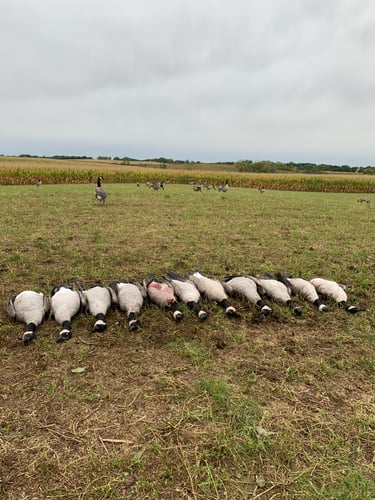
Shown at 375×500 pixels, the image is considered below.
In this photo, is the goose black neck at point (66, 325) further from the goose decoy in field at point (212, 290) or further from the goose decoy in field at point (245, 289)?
the goose decoy in field at point (245, 289)

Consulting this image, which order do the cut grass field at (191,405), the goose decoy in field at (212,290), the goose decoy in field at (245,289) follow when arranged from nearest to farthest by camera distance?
the cut grass field at (191,405)
the goose decoy in field at (212,290)
the goose decoy in field at (245,289)

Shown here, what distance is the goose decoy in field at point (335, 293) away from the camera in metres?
5.28

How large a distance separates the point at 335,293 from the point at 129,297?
347 centimetres

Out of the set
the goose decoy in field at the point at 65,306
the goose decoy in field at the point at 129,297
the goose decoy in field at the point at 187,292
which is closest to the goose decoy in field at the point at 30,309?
the goose decoy in field at the point at 65,306

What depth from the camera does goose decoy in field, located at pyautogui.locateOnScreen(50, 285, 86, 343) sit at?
13.6 feet

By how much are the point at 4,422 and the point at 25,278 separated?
3.72 meters

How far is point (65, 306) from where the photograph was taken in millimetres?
4461

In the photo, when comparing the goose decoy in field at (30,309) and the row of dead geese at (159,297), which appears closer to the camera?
the goose decoy in field at (30,309)

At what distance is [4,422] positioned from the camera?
284cm

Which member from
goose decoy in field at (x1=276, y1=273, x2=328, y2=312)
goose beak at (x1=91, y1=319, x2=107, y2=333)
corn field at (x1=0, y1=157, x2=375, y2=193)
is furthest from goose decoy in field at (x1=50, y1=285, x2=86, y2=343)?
corn field at (x1=0, y1=157, x2=375, y2=193)

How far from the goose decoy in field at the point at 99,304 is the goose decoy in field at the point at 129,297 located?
0.41 ft

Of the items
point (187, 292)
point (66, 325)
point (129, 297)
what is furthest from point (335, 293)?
point (66, 325)

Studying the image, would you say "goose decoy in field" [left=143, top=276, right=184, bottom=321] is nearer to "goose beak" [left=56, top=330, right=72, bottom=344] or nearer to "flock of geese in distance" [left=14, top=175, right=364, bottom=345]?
"flock of geese in distance" [left=14, top=175, right=364, bottom=345]

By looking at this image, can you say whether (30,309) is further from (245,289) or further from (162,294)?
(245,289)
